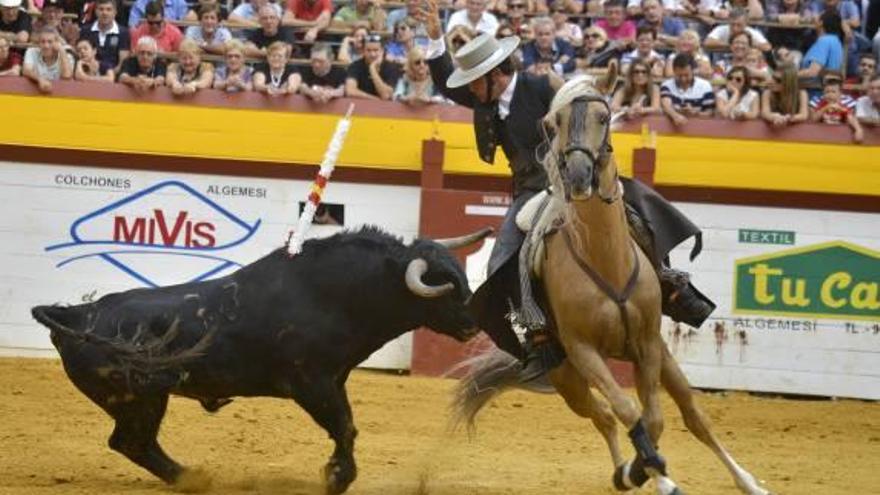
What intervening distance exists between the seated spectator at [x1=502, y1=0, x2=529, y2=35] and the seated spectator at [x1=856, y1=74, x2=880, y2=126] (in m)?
2.97

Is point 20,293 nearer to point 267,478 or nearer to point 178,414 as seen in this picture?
point 178,414

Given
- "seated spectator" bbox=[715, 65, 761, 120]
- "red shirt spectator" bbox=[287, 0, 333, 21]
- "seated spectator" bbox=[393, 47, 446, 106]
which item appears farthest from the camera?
"red shirt spectator" bbox=[287, 0, 333, 21]

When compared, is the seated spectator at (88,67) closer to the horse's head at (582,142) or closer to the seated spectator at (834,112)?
the seated spectator at (834,112)

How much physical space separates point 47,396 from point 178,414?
1073 mm

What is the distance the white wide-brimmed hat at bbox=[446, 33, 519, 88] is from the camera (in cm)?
806

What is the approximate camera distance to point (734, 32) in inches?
561

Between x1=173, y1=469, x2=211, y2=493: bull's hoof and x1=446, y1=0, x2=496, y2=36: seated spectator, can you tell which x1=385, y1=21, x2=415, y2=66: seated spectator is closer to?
x1=446, y1=0, x2=496, y2=36: seated spectator

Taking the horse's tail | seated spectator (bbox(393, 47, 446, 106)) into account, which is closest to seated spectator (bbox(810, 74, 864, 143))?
seated spectator (bbox(393, 47, 446, 106))

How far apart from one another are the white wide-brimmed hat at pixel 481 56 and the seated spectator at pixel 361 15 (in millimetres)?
6434

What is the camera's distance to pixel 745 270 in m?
13.2

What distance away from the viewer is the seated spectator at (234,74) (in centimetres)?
1351

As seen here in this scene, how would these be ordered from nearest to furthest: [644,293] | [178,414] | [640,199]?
1. [644,293]
2. [640,199]
3. [178,414]

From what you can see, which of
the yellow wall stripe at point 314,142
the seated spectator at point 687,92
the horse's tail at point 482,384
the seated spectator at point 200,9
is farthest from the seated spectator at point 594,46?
the horse's tail at point 482,384

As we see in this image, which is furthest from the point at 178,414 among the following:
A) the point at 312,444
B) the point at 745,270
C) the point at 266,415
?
the point at 745,270
